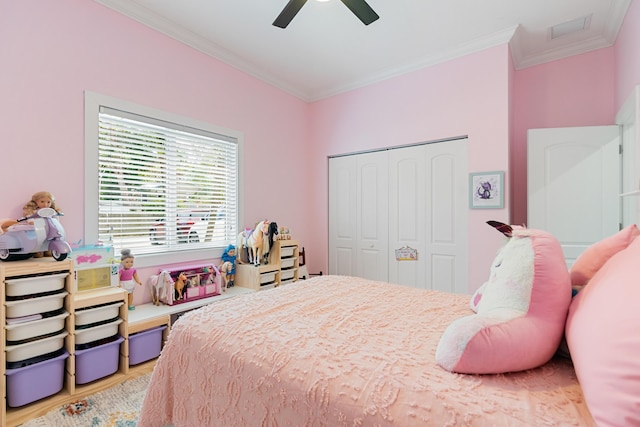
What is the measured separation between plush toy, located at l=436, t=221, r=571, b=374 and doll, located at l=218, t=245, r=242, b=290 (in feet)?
8.04

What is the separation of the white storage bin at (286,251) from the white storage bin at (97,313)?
5.17 feet

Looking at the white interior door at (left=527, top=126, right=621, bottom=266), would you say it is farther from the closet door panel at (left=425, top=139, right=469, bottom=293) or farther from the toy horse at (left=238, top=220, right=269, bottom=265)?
the toy horse at (left=238, top=220, right=269, bottom=265)

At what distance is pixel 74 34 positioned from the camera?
2.12 m

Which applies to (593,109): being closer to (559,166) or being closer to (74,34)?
(559,166)

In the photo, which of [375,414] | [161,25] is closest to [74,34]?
[161,25]

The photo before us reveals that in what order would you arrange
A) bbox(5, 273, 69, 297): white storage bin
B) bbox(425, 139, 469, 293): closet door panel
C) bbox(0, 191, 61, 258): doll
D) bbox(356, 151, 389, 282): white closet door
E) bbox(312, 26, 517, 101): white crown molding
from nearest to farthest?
bbox(5, 273, 69, 297): white storage bin, bbox(0, 191, 61, 258): doll, bbox(312, 26, 517, 101): white crown molding, bbox(425, 139, 469, 293): closet door panel, bbox(356, 151, 389, 282): white closet door

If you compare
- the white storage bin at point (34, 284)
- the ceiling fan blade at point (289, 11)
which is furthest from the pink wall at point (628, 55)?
the white storage bin at point (34, 284)

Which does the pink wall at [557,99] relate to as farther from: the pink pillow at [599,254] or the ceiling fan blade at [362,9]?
the pink pillow at [599,254]

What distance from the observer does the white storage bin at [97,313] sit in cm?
191

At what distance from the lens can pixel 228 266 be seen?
3.00m

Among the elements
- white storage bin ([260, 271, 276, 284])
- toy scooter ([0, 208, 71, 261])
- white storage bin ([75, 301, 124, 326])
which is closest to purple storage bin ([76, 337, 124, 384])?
white storage bin ([75, 301, 124, 326])

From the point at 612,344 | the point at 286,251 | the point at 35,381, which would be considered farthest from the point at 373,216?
the point at 35,381

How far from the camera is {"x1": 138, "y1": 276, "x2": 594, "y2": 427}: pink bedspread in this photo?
30.0 inches

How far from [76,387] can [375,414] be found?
83.7 inches
